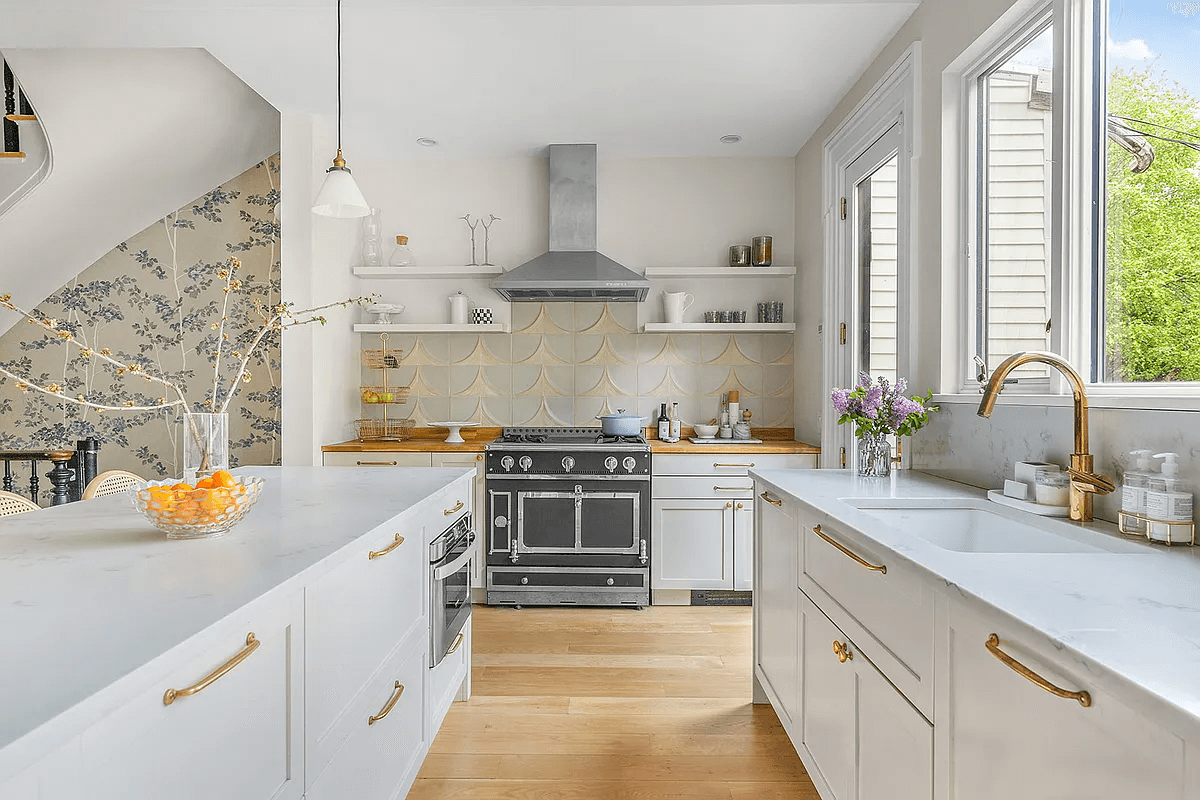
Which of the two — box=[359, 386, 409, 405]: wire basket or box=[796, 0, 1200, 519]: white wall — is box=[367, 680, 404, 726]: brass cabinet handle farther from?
box=[359, 386, 409, 405]: wire basket

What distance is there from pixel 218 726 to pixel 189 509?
1.67 feet

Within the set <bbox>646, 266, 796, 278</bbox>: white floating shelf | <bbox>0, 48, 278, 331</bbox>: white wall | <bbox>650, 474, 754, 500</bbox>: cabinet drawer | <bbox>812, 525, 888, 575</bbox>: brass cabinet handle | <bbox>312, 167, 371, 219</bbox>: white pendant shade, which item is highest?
<bbox>0, 48, 278, 331</bbox>: white wall

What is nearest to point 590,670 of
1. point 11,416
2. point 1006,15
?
point 1006,15

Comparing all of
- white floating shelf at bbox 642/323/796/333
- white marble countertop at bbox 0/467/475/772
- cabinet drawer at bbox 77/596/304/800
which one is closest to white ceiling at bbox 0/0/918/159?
white floating shelf at bbox 642/323/796/333

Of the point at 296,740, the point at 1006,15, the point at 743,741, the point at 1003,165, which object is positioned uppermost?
the point at 1006,15

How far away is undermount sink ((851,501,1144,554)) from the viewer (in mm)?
1452

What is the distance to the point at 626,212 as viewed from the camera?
432cm

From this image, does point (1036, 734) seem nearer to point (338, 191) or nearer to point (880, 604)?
point (880, 604)

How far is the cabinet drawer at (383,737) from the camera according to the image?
138 centimetres

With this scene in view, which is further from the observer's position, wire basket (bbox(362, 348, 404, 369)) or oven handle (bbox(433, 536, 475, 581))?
wire basket (bbox(362, 348, 404, 369))

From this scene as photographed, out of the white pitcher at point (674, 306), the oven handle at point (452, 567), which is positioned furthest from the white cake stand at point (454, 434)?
the oven handle at point (452, 567)

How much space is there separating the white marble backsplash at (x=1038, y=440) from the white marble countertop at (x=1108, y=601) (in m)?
0.16

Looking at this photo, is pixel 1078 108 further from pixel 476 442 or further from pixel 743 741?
pixel 476 442

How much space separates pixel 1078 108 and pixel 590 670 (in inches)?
96.5
